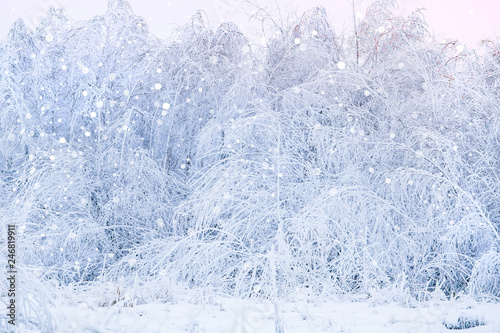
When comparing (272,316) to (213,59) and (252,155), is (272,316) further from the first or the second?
(213,59)

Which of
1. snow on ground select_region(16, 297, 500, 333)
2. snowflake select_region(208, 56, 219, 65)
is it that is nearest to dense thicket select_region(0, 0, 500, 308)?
snowflake select_region(208, 56, 219, 65)

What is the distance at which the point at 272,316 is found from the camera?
153 inches

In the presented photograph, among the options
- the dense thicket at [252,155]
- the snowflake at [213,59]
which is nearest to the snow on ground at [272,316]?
the dense thicket at [252,155]

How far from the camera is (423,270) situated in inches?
226

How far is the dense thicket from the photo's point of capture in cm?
556

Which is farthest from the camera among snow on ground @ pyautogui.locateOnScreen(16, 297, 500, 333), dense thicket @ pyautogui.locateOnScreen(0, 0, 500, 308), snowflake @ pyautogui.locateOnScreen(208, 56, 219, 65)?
snowflake @ pyautogui.locateOnScreen(208, 56, 219, 65)

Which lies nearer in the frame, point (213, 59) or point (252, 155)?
point (252, 155)

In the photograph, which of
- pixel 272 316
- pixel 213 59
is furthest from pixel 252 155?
pixel 272 316

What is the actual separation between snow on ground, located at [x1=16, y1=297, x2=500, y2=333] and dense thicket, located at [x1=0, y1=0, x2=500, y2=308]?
496 millimetres

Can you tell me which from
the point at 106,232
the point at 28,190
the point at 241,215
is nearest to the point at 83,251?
the point at 106,232

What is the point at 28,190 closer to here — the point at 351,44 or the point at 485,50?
the point at 351,44

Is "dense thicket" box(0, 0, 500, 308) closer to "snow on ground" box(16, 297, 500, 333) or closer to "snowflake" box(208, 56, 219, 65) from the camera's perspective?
"snowflake" box(208, 56, 219, 65)

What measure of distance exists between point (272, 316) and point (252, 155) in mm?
3236

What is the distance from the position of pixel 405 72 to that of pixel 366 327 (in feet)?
17.5
